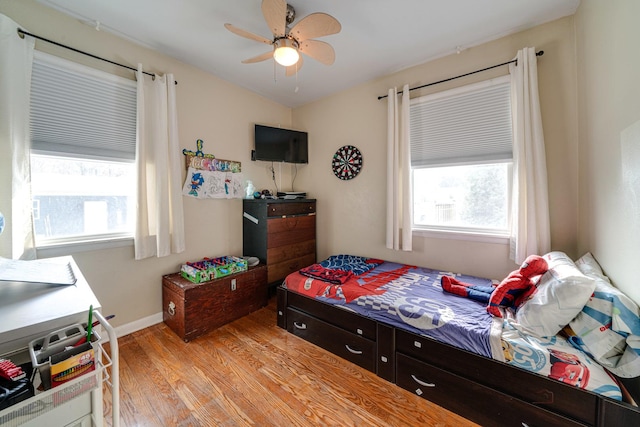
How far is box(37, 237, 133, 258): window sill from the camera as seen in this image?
73.9 inches

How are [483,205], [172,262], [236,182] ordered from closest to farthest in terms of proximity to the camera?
[483,205]
[172,262]
[236,182]

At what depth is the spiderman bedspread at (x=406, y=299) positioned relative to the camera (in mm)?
1473

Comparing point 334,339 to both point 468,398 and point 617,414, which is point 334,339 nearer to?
point 468,398

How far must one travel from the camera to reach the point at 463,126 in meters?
2.36

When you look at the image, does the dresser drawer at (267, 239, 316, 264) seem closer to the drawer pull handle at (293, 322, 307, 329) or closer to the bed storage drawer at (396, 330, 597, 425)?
the drawer pull handle at (293, 322, 307, 329)

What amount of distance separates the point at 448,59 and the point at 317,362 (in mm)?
3013

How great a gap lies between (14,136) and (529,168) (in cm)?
370

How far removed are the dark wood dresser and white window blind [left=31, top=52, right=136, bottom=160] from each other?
51.4 inches

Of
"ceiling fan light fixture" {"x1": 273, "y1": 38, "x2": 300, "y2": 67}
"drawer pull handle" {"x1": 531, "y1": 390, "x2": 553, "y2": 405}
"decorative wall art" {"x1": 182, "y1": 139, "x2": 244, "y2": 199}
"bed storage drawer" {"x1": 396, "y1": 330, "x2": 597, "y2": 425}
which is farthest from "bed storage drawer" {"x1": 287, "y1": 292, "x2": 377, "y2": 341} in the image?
"ceiling fan light fixture" {"x1": 273, "y1": 38, "x2": 300, "y2": 67}

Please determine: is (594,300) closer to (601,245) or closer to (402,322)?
(601,245)

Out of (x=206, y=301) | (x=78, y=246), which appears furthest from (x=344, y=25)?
(x=78, y=246)

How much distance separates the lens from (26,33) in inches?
66.2

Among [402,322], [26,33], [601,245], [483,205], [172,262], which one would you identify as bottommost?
[402,322]

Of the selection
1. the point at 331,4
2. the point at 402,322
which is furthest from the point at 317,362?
the point at 331,4
